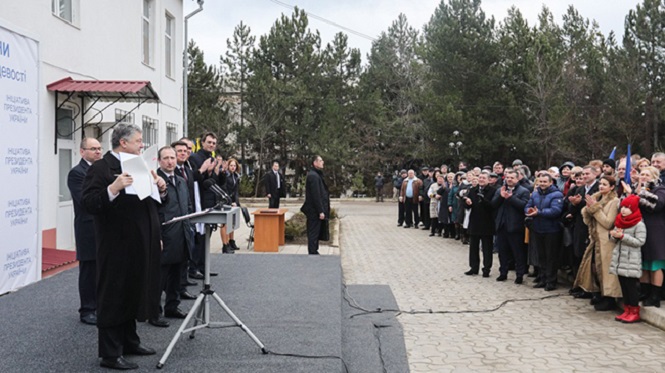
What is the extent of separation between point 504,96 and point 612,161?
1149 inches

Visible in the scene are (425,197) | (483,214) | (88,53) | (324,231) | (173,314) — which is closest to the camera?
(173,314)

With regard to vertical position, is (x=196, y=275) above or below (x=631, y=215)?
below

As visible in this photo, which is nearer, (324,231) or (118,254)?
(118,254)

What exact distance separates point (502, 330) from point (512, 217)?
2.98 m

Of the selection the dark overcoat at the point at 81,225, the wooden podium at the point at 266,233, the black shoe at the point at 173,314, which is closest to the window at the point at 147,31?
the wooden podium at the point at 266,233

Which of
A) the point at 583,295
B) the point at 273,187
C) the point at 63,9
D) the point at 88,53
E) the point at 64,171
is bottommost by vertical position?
the point at 583,295

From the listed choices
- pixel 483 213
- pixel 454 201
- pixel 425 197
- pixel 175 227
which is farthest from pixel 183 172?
pixel 425 197

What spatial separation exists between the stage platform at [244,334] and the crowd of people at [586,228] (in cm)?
246

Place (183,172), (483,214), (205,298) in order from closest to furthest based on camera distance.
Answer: (205,298)
(183,172)
(483,214)

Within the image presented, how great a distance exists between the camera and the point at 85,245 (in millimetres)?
5777

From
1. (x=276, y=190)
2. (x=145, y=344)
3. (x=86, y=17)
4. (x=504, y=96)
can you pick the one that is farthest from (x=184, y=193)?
(x=504, y=96)

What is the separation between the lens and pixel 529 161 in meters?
39.4

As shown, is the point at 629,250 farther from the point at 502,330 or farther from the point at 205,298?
the point at 205,298

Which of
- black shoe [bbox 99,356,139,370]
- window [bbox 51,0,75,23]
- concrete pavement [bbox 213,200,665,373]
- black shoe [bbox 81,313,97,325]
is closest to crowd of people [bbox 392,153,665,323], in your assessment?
concrete pavement [bbox 213,200,665,373]
